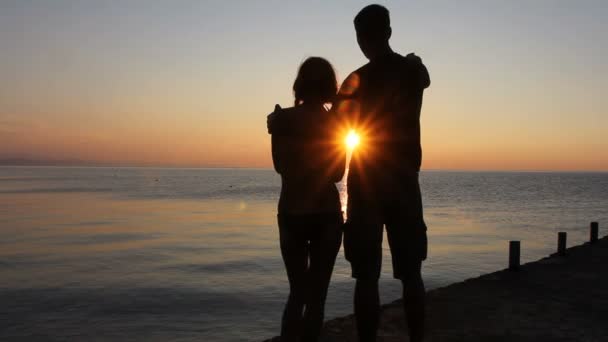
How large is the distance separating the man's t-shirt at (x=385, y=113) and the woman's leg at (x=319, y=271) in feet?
1.36

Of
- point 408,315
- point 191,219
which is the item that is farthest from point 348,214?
Answer: point 191,219

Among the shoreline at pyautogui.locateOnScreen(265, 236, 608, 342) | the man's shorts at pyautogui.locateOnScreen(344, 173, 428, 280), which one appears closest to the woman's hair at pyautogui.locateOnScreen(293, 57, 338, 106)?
the man's shorts at pyautogui.locateOnScreen(344, 173, 428, 280)

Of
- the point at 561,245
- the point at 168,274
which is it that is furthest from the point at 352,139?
the point at 168,274

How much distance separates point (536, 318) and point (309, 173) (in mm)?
5672

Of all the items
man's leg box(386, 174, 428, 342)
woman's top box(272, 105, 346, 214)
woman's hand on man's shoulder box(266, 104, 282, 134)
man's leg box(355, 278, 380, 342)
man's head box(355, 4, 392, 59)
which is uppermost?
man's head box(355, 4, 392, 59)

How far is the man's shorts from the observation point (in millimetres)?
3742

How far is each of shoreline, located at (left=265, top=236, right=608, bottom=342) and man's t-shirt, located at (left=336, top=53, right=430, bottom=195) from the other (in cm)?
321

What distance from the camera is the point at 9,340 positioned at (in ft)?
41.3

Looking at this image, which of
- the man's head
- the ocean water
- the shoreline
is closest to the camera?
the man's head

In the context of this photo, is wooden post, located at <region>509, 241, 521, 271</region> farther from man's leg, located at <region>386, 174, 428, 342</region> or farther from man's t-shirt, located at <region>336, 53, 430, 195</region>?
man's t-shirt, located at <region>336, 53, 430, 195</region>

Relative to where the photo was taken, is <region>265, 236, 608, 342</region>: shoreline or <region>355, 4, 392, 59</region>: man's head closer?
<region>355, 4, 392, 59</region>: man's head

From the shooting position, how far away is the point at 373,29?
3732mm

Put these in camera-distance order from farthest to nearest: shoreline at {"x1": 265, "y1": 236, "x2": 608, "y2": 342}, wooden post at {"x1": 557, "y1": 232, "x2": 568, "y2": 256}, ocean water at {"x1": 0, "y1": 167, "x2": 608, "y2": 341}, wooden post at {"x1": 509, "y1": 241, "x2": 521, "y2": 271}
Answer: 1. wooden post at {"x1": 557, "y1": 232, "x2": 568, "y2": 256}
2. ocean water at {"x1": 0, "y1": 167, "x2": 608, "y2": 341}
3. wooden post at {"x1": 509, "y1": 241, "x2": 521, "y2": 271}
4. shoreline at {"x1": 265, "y1": 236, "x2": 608, "y2": 342}

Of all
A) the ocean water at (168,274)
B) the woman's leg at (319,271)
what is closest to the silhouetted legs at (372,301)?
the woman's leg at (319,271)
